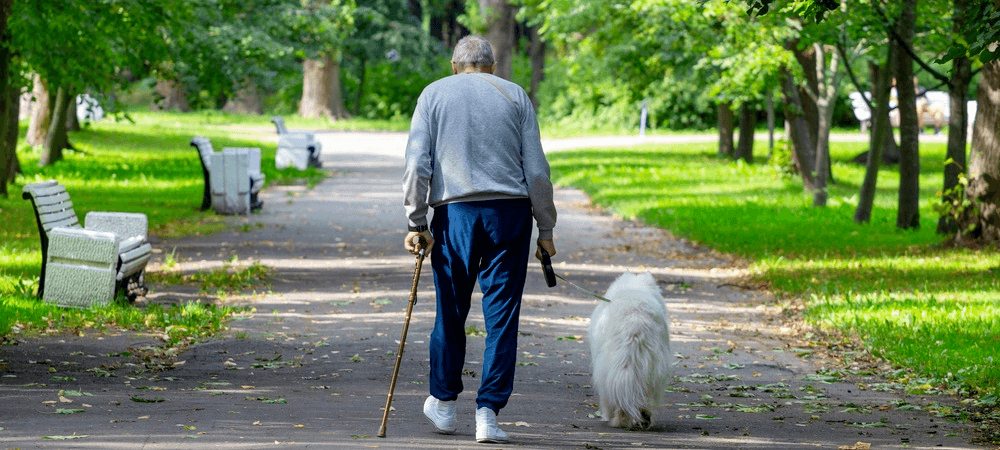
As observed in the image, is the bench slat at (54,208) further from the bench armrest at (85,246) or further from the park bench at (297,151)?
the park bench at (297,151)

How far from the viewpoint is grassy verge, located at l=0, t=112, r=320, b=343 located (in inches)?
384

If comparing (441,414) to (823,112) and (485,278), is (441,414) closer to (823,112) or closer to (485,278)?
(485,278)

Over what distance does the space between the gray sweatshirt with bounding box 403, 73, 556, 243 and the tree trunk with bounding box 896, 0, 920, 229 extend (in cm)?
1201

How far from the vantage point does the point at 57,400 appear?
6.79 metres

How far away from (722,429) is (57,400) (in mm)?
3476

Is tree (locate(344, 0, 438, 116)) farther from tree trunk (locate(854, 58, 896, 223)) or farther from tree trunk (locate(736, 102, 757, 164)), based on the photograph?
tree trunk (locate(854, 58, 896, 223))

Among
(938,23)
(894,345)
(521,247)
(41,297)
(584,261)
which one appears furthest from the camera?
(938,23)

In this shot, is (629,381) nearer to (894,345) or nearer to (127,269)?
(894,345)

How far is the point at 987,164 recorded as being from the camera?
15.1 meters

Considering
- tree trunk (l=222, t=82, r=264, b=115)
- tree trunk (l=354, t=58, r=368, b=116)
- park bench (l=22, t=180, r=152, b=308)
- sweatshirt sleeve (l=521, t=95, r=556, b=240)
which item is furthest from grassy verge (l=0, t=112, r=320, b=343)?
tree trunk (l=222, t=82, r=264, b=115)

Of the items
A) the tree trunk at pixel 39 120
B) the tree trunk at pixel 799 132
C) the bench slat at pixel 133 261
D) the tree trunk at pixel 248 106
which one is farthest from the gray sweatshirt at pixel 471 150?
the tree trunk at pixel 248 106

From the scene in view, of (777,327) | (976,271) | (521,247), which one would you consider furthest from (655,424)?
(976,271)

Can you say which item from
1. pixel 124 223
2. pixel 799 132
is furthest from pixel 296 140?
pixel 124 223

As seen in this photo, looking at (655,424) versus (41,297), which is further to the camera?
(41,297)
